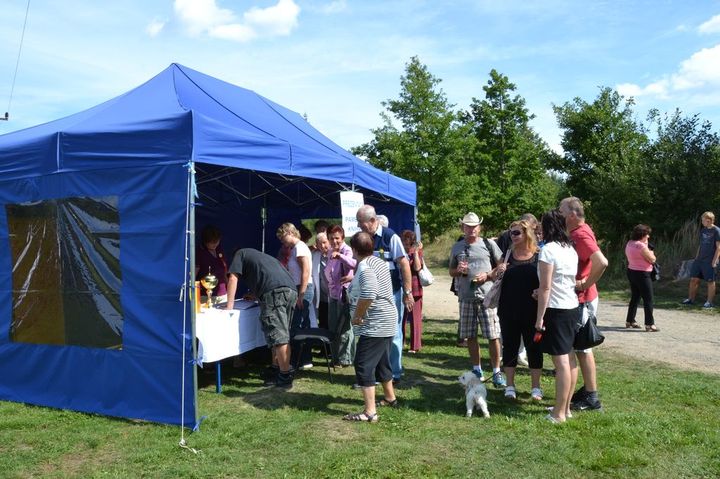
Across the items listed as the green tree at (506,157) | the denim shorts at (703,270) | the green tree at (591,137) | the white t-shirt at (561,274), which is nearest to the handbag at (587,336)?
the white t-shirt at (561,274)

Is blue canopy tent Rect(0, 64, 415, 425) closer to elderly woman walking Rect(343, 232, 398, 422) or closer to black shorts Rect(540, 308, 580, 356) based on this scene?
elderly woman walking Rect(343, 232, 398, 422)

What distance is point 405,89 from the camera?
23.2 meters

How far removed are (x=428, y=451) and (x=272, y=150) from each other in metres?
2.86

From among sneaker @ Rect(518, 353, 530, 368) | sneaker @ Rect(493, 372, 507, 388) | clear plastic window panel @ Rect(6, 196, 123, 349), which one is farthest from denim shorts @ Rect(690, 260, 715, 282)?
clear plastic window panel @ Rect(6, 196, 123, 349)

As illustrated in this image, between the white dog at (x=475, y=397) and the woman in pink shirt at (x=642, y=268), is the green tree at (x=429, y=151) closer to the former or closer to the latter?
the woman in pink shirt at (x=642, y=268)

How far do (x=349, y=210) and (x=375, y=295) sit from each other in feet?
5.42

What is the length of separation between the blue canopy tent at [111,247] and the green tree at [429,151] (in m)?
16.8

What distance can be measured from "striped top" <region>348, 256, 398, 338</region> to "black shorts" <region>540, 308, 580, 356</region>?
116 centimetres

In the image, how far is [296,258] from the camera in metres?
5.88

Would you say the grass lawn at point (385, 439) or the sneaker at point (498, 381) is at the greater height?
the sneaker at point (498, 381)

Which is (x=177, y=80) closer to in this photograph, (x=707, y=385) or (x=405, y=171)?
(x=707, y=385)

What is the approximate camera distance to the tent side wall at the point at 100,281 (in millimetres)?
4355

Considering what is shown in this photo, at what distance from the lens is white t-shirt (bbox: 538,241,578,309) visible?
4246mm

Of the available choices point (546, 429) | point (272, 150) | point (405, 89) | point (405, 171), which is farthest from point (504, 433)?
point (405, 89)
